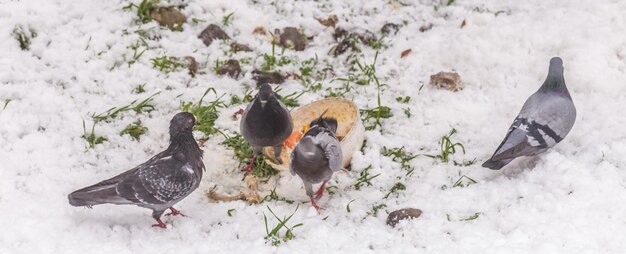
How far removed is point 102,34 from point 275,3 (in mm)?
1573

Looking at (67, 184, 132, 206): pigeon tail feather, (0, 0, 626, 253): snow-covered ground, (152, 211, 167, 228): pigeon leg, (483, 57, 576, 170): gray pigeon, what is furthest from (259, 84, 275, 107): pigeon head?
(483, 57, 576, 170): gray pigeon

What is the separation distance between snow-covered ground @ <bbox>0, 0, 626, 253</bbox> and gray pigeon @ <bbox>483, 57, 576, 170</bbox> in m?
0.14

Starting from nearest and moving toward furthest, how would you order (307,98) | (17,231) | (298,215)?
(17,231) → (298,215) → (307,98)

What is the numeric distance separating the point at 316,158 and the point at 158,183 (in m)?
0.95

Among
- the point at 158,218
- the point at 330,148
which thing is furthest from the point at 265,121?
the point at 158,218

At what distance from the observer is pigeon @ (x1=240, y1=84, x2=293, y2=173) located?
4.25 m

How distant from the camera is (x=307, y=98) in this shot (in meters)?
5.21

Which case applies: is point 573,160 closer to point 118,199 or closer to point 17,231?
point 118,199

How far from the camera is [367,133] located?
4828mm

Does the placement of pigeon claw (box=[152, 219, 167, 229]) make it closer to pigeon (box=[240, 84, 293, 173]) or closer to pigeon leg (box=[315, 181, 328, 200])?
pigeon (box=[240, 84, 293, 173])

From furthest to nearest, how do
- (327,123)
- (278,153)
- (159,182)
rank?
1. (278,153)
2. (327,123)
3. (159,182)

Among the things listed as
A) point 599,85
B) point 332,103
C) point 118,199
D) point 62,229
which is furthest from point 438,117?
point 62,229

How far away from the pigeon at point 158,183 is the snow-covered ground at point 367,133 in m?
0.19

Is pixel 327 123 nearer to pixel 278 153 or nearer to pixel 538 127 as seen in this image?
pixel 278 153
